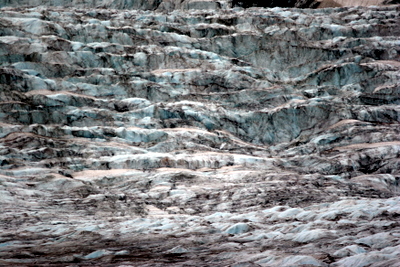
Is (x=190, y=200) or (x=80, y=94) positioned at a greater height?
(x=80, y=94)

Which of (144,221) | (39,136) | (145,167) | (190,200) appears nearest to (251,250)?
(144,221)

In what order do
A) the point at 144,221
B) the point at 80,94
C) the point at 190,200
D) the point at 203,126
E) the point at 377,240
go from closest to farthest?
1. the point at 377,240
2. the point at 144,221
3. the point at 190,200
4. the point at 203,126
5. the point at 80,94

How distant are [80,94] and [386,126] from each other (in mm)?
19296

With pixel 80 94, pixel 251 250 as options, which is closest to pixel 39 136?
pixel 80 94

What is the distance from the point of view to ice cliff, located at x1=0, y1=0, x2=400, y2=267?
1299cm

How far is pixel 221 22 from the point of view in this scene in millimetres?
40844

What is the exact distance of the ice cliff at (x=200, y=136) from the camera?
42.6 feet

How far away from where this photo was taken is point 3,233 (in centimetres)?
1419

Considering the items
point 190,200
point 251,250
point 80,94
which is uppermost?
point 80,94

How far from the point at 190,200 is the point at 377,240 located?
9439 mm

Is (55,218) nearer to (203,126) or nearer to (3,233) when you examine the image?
(3,233)

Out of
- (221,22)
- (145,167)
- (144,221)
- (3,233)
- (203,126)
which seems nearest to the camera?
(3,233)

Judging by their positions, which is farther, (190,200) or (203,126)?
(203,126)

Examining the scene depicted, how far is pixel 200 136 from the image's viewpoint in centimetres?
2703
